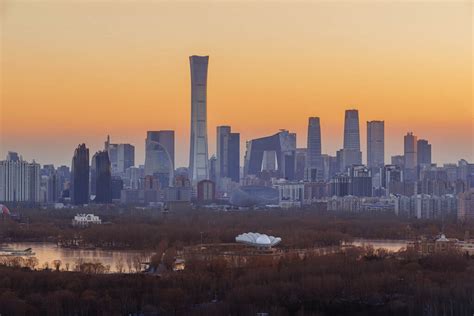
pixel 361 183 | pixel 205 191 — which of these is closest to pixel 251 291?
pixel 361 183

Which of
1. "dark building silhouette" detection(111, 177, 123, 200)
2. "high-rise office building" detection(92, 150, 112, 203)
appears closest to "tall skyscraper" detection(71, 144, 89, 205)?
"high-rise office building" detection(92, 150, 112, 203)

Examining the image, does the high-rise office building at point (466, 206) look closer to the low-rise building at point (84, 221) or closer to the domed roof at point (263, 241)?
the low-rise building at point (84, 221)

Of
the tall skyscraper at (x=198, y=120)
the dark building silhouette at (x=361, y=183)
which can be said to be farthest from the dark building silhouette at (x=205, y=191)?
the dark building silhouette at (x=361, y=183)

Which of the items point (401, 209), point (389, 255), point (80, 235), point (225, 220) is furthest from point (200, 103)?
point (389, 255)

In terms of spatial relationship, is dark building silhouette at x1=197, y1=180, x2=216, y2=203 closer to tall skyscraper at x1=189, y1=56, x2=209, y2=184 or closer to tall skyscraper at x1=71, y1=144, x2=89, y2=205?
tall skyscraper at x1=189, y1=56, x2=209, y2=184

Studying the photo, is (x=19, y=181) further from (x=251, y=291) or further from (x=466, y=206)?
(x=251, y=291)

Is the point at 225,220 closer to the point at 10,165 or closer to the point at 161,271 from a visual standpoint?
the point at 161,271
